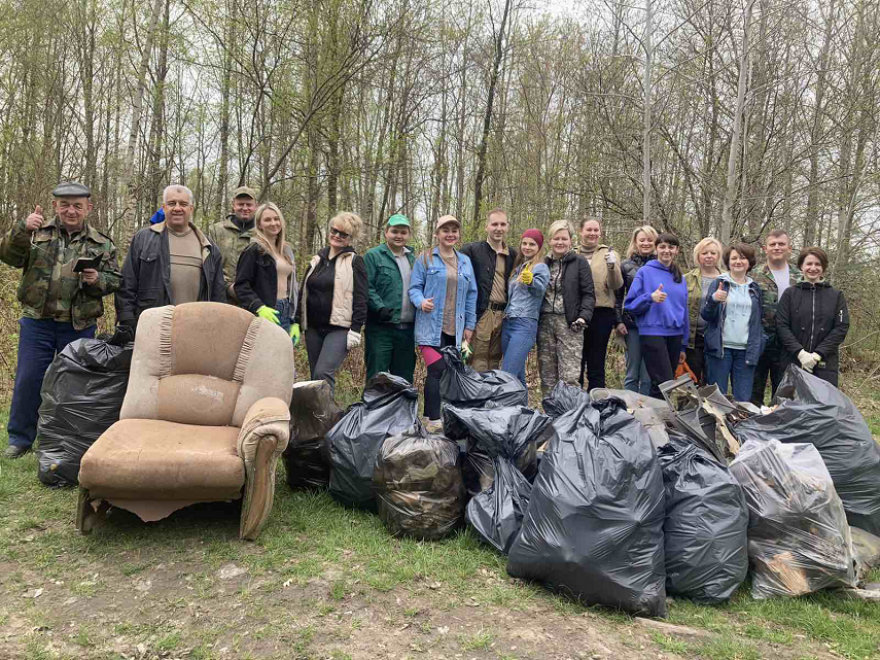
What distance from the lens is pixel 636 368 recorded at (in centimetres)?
495

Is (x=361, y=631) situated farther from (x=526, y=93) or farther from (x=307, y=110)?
(x=526, y=93)

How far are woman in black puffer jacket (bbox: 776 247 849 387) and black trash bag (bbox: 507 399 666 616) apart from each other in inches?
96.9

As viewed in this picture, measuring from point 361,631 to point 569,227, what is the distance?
3447mm

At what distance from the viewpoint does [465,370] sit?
3.65 meters

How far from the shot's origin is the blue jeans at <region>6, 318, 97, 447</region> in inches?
153

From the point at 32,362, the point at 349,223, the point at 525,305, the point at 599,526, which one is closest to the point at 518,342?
the point at 525,305

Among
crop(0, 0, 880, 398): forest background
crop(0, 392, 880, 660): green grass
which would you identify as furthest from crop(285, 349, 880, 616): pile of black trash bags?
crop(0, 0, 880, 398): forest background

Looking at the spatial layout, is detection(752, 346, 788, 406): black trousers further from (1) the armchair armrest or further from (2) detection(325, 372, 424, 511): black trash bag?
(1) the armchair armrest

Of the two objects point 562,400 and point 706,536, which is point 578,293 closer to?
point 562,400

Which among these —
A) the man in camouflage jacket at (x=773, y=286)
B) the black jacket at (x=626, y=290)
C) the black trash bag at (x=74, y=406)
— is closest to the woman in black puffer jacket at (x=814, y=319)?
the man in camouflage jacket at (x=773, y=286)

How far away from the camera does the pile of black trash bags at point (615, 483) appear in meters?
2.54

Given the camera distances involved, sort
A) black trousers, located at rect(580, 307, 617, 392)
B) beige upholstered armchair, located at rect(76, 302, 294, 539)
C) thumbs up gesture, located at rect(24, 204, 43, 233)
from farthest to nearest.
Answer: black trousers, located at rect(580, 307, 617, 392)
thumbs up gesture, located at rect(24, 204, 43, 233)
beige upholstered armchair, located at rect(76, 302, 294, 539)

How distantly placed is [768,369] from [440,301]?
9.23ft

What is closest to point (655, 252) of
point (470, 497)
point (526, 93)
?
point (470, 497)
